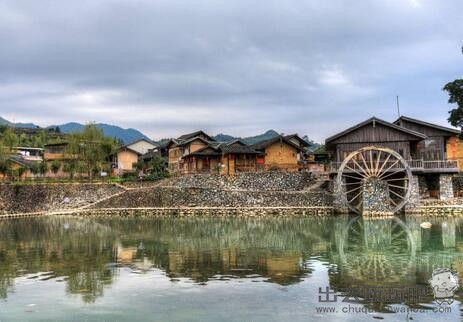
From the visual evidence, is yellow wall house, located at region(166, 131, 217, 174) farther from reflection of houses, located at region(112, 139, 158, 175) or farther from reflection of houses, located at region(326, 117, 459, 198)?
reflection of houses, located at region(326, 117, 459, 198)

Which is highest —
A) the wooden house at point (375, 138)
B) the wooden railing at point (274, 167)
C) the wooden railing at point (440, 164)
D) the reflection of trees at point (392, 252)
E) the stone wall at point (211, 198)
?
the wooden house at point (375, 138)

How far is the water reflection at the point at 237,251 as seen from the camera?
50.5 feet

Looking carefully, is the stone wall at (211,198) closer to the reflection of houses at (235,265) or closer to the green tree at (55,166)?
the green tree at (55,166)

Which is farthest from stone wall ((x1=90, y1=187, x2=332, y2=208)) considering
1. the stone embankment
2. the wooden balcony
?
the wooden balcony

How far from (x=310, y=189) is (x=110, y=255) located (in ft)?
77.3

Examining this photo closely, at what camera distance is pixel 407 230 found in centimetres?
2605

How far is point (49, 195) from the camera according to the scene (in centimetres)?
4900

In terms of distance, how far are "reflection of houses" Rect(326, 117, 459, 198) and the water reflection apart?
5.78 meters

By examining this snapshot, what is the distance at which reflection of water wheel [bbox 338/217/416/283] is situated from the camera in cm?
1509

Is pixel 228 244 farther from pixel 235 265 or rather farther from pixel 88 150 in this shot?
pixel 88 150

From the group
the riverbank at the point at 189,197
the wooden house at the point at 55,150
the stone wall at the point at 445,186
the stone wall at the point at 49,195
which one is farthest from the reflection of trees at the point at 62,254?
the wooden house at the point at 55,150

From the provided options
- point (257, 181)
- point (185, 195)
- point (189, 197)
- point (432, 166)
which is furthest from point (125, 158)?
point (432, 166)

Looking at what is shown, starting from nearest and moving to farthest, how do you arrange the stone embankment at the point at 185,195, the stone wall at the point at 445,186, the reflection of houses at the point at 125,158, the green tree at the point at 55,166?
the stone wall at the point at 445,186 < the stone embankment at the point at 185,195 < the green tree at the point at 55,166 < the reflection of houses at the point at 125,158

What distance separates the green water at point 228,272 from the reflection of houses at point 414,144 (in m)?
7.10
